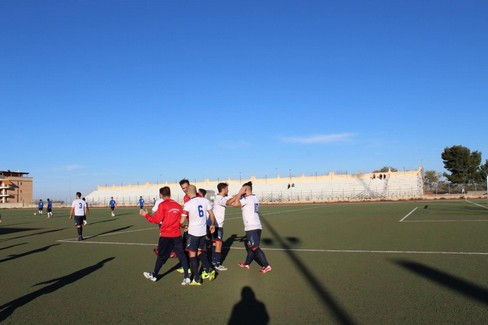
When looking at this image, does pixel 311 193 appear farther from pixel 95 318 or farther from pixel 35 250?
pixel 95 318

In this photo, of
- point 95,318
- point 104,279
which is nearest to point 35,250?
point 104,279

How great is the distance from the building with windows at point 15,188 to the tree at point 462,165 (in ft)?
329

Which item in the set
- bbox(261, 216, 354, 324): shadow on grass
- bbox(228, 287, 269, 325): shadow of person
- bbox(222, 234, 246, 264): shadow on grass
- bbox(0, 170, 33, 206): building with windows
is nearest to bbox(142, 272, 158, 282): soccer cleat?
bbox(228, 287, 269, 325): shadow of person

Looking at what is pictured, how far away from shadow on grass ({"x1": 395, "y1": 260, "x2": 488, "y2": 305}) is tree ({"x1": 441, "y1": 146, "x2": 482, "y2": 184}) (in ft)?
250

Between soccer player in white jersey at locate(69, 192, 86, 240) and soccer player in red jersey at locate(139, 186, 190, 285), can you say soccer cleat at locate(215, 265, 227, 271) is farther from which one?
soccer player in white jersey at locate(69, 192, 86, 240)

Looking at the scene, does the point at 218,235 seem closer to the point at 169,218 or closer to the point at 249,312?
the point at 169,218

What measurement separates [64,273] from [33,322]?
140 inches

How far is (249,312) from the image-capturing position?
5746mm

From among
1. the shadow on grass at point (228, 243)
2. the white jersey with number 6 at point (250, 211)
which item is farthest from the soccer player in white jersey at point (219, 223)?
the shadow on grass at point (228, 243)

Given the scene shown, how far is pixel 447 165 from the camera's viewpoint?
3105 inches

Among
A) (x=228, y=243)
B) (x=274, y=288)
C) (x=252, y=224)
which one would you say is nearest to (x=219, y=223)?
(x=252, y=224)

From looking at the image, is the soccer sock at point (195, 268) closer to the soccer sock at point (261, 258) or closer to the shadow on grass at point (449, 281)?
the soccer sock at point (261, 258)

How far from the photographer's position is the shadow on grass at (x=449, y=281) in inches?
247

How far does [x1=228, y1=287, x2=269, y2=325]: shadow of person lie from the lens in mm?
5355
